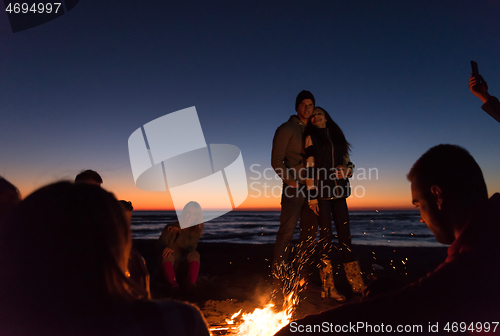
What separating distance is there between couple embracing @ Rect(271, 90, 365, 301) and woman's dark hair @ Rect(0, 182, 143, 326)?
124 inches

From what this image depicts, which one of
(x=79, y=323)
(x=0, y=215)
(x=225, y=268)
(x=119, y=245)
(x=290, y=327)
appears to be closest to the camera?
(x=79, y=323)

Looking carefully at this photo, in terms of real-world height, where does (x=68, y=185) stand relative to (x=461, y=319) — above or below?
above

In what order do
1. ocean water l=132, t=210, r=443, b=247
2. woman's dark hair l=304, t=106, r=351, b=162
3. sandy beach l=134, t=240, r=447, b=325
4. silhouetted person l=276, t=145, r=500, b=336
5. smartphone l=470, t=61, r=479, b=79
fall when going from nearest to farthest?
silhouetted person l=276, t=145, r=500, b=336 → smartphone l=470, t=61, r=479, b=79 → sandy beach l=134, t=240, r=447, b=325 → woman's dark hair l=304, t=106, r=351, b=162 → ocean water l=132, t=210, r=443, b=247

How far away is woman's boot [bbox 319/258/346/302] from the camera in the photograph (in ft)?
12.3

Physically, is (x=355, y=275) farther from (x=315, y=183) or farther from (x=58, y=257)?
(x=58, y=257)

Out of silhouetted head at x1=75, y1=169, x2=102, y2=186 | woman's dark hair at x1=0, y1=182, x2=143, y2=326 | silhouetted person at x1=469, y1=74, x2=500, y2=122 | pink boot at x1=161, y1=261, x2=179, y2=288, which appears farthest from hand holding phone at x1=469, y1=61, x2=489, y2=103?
pink boot at x1=161, y1=261, x2=179, y2=288

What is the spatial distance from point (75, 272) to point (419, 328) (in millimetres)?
1195

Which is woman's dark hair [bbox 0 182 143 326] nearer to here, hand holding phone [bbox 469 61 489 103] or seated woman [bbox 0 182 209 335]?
seated woman [bbox 0 182 209 335]

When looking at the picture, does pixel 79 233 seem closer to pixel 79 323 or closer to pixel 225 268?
pixel 79 323

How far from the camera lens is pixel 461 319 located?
1053 mm

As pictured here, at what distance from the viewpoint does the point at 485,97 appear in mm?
2205

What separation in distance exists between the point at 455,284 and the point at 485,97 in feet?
5.95

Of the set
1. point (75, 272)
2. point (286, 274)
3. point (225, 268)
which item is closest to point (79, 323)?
point (75, 272)

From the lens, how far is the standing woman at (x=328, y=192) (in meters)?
3.79
